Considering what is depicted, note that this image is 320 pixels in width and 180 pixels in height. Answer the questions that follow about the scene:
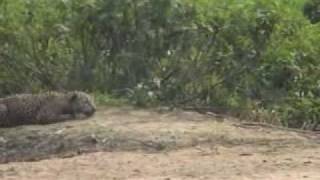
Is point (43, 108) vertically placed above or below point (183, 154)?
above

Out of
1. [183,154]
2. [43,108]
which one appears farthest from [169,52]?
[183,154]

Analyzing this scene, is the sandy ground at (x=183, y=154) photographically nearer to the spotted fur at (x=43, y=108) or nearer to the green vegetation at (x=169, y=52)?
the spotted fur at (x=43, y=108)

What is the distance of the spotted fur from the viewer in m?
8.98

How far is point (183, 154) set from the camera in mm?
7645

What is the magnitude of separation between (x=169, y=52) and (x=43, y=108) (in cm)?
159

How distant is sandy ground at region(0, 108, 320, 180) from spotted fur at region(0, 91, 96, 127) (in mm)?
200

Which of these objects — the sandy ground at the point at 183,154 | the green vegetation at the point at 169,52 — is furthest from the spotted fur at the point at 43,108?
the green vegetation at the point at 169,52

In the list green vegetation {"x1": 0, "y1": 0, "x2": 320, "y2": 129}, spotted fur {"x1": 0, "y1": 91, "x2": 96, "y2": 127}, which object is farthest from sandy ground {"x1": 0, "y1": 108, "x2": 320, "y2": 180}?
green vegetation {"x1": 0, "y1": 0, "x2": 320, "y2": 129}

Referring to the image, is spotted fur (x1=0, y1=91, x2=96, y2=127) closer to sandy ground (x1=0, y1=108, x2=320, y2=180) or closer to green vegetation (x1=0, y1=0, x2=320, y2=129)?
sandy ground (x1=0, y1=108, x2=320, y2=180)

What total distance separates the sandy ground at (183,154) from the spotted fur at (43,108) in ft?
0.65

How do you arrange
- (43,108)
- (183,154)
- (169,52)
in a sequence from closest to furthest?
(183,154), (43,108), (169,52)

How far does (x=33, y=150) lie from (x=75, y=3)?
2.02 meters

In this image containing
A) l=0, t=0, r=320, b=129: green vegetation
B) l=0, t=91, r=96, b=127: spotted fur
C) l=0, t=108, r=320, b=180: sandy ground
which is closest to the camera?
l=0, t=108, r=320, b=180: sandy ground

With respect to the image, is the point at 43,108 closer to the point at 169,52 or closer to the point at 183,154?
the point at 169,52
